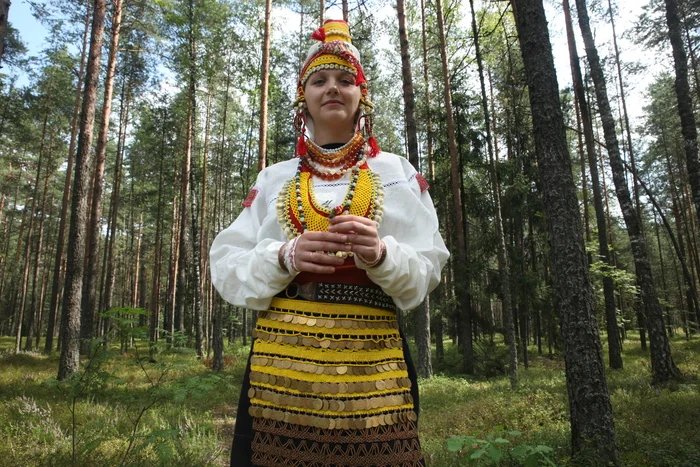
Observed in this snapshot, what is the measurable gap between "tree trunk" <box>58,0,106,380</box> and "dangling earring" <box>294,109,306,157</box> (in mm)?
11150

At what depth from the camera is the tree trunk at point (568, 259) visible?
438 cm

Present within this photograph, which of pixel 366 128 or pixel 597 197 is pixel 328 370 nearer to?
pixel 366 128

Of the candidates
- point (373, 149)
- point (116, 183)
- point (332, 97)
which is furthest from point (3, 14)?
point (116, 183)

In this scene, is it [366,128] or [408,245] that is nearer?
[408,245]

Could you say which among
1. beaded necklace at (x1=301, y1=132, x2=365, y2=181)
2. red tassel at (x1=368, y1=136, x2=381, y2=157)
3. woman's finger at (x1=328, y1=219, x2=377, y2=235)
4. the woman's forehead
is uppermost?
the woman's forehead

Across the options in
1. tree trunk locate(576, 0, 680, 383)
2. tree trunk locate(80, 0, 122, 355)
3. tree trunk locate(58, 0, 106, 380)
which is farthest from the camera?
tree trunk locate(80, 0, 122, 355)

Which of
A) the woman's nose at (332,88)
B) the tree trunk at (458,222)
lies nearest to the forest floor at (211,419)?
the woman's nose at (332,88)

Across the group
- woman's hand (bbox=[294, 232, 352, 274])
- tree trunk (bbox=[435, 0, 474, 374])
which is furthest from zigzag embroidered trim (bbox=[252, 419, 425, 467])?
tree trunk (bbox=[435, 0, 474, 374])

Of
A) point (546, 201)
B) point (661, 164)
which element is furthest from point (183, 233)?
point (661, 164)

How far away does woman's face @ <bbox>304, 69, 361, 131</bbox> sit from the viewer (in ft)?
6.35

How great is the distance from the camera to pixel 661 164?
93.1 feet

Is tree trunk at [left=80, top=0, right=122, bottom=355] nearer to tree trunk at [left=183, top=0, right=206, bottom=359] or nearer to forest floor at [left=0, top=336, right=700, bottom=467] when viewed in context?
forest floor at [left=0, top=336, right=700, bottom=467]

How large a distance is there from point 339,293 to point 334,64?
109 cm

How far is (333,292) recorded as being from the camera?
1.60m
